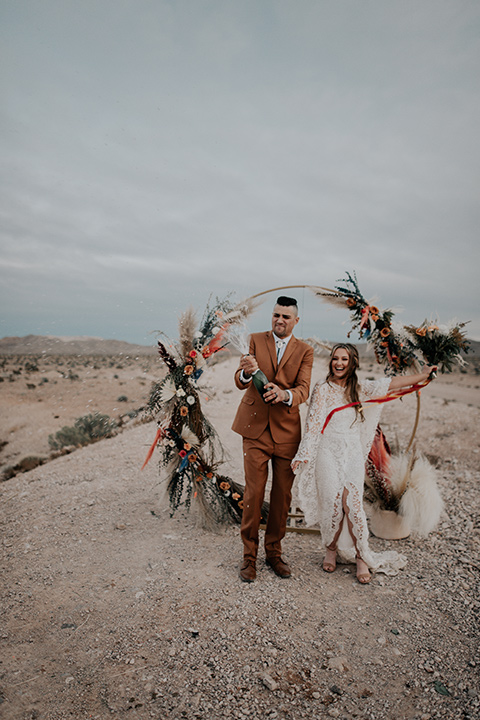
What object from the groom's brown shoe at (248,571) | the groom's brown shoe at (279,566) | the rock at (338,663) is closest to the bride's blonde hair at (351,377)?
the groom's brown shoe at (279,566)

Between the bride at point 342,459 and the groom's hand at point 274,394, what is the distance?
608mm

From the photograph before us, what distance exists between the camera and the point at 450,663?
10.6 feet

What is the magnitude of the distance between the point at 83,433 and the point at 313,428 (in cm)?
898

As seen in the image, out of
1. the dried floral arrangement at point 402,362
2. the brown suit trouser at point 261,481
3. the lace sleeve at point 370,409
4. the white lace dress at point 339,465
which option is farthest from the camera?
→ the dried floral arrangement at point 402,362

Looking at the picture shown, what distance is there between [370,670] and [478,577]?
6.45ft

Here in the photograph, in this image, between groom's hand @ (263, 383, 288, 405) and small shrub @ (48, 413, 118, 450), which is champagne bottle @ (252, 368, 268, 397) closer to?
groom's hand @ (263, 383, 288, 405)

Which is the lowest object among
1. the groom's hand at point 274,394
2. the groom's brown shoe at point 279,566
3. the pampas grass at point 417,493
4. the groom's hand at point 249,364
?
the groom's brown shoe at point 279,566

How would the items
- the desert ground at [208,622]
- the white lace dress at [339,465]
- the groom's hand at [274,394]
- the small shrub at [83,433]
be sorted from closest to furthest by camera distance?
the desert ground at [208,622]
the groom's hand at [274,394]
the white lace dress at [339,465]
the small shrub at [83,433]

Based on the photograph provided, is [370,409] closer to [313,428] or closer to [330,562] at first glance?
[313,428]

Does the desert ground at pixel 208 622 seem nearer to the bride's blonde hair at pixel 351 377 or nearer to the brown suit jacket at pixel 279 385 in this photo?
the brown suit jacket at pixel 279 385

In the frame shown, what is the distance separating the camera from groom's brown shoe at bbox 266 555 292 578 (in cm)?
434

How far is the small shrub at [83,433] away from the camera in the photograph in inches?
445

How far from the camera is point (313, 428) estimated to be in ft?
14.3

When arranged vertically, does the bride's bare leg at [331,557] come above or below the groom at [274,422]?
below
